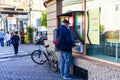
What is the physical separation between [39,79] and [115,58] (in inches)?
110

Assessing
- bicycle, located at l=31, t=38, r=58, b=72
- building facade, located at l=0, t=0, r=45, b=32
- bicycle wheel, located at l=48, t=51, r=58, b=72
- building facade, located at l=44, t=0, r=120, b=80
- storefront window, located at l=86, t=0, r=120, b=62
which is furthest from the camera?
building facade, located at l=0, t=0, r=45, b=32

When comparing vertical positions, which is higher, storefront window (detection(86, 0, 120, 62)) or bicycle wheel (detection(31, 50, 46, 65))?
storefront window (detection(86, 0, 120, 62))

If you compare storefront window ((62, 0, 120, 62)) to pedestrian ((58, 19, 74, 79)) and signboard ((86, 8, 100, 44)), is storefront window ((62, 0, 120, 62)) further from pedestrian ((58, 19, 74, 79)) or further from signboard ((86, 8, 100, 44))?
pedestrian ((58, 19, 74, 79))

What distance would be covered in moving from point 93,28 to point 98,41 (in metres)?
0.43

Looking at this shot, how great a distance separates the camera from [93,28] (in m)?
7.27

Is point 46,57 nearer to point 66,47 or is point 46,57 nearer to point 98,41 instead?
point 66,47

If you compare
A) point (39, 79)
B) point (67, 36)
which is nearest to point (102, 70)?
point (67, 36)

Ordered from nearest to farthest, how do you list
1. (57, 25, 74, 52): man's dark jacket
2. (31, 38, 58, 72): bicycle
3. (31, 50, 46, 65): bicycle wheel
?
(57, 25, 74, 52): man's dark jacket
(31, 38, 58, 72): bicycle
(31, 50, 46, 65): bicycle wheel

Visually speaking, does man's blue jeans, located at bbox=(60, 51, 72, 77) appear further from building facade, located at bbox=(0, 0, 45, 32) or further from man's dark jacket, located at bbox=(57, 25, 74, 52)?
building facade, located at bbox=(0, 0, 45, 32)

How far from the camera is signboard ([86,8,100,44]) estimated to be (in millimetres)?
7078

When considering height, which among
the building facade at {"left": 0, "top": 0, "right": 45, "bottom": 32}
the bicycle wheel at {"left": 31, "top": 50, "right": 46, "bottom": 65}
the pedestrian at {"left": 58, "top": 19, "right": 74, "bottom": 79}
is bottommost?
the bicycle wheel at {"left": 31, "top": 50, "right": 46, "bottom": 65}

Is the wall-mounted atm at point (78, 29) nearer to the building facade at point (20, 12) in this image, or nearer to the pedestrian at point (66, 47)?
the pedestrian at point (66, 47)

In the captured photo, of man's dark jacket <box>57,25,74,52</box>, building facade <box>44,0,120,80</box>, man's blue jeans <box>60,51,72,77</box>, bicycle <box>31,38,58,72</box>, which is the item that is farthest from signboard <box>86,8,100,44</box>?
bicycle <box>31,38,58,72</box>

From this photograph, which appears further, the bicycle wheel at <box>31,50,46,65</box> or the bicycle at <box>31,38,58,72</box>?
the bicycle wheel at <box>31,50,46,65</box>
